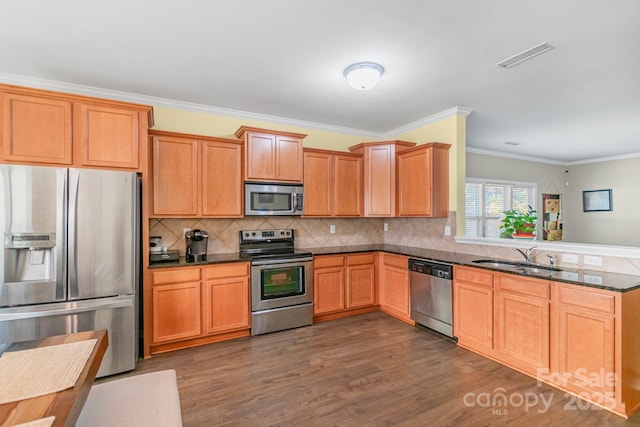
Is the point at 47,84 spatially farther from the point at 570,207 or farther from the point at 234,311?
the point at 570,207

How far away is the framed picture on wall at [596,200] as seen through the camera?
6996 mm

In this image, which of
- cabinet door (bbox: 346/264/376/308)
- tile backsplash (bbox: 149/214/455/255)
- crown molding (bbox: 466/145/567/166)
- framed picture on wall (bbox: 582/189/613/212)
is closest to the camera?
tile backsplash (bbox: 149/214/455/255)

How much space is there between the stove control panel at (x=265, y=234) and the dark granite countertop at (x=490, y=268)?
0.29m

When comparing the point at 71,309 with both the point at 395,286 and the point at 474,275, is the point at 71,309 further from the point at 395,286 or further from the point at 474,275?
the point at 474,275

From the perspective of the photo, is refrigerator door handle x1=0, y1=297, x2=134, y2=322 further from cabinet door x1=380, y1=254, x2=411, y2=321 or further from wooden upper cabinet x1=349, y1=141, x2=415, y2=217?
wooden upper cabinet x1=349, y1=141, x2=415, y2=217

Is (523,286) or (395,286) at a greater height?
(523,286)

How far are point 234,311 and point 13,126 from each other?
8.47 ft

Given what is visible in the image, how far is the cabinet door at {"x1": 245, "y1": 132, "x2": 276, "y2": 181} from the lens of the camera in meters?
3.68

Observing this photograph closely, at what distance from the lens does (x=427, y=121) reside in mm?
4324

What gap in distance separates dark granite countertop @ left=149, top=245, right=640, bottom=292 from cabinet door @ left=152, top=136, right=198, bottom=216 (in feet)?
2.00

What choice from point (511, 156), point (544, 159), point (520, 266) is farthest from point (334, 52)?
point (544, 159)

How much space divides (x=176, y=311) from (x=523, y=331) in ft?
10.8

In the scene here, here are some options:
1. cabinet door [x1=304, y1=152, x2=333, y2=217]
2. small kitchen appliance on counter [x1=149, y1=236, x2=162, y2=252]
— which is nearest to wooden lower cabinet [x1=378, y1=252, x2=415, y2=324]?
cabinet door [x1=304, y1=152, x2=333, y2=217]

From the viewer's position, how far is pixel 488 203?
636cm
